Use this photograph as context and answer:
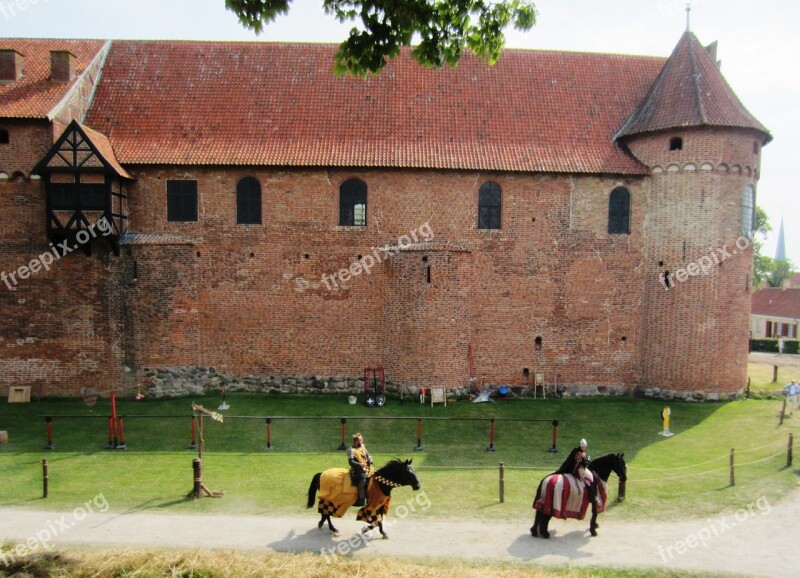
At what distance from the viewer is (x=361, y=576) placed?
308 inches

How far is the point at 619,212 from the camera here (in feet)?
63.8

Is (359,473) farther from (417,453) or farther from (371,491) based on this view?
(417,453)

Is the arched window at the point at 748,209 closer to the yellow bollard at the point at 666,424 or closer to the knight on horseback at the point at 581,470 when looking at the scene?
the yellow bollard at the point at 666,424

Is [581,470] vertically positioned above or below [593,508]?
above

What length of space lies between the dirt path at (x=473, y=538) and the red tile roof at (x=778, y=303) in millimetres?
40596

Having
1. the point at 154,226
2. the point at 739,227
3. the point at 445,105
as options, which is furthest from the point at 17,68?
the point at 739,227

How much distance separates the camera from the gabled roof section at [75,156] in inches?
674

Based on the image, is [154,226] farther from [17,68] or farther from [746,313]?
Result: [746,313]

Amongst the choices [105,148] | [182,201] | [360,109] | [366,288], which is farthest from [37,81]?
[366,288]

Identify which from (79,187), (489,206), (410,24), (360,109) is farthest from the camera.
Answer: (360,109)

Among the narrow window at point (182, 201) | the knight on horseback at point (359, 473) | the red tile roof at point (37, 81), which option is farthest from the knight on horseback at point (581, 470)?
the red tile roof at point (37, 81)

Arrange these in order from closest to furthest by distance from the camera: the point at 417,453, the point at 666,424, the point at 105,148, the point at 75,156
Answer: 1. the point at 417,453
2. the point at 666,424
3. the point at 75,156
4. the point at 105,148

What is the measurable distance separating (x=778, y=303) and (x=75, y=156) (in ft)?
163

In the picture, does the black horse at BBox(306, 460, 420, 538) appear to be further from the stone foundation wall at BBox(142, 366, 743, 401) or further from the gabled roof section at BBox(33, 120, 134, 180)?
the gabled roof section at BBox(33, 120, 134, 180)
